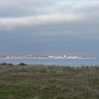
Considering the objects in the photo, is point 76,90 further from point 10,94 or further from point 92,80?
point 92,80

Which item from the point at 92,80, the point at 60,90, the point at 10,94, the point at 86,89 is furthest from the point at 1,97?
the point at 92,80

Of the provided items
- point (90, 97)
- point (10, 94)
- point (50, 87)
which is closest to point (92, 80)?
point (50, 87)

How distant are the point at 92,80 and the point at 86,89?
17.2 ft

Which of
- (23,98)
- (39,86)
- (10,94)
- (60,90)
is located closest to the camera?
(23,98)

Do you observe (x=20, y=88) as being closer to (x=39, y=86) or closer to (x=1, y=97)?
(x=39, y=86)

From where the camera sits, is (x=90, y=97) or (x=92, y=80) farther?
(x=92, y=80)

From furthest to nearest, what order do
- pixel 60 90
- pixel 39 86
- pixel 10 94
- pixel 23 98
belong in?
pixel 39 86, pixel 60 90, pixel 10 94, pixel 23 98

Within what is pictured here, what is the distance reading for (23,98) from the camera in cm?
1482

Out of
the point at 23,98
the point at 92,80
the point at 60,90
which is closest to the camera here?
the point at 23,98

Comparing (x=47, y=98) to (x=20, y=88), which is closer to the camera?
(x=47, y=98)

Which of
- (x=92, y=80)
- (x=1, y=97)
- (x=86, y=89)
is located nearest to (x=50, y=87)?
(x=86, y=89)

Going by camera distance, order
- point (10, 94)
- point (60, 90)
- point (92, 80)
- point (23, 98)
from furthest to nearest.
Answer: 1. point (92, 80)
2. point (60, 90)
3. point (10, 94)
4. point (23, 98)

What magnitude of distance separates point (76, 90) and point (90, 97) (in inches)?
52.6

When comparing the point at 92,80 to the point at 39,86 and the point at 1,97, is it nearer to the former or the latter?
the point at 39,86
